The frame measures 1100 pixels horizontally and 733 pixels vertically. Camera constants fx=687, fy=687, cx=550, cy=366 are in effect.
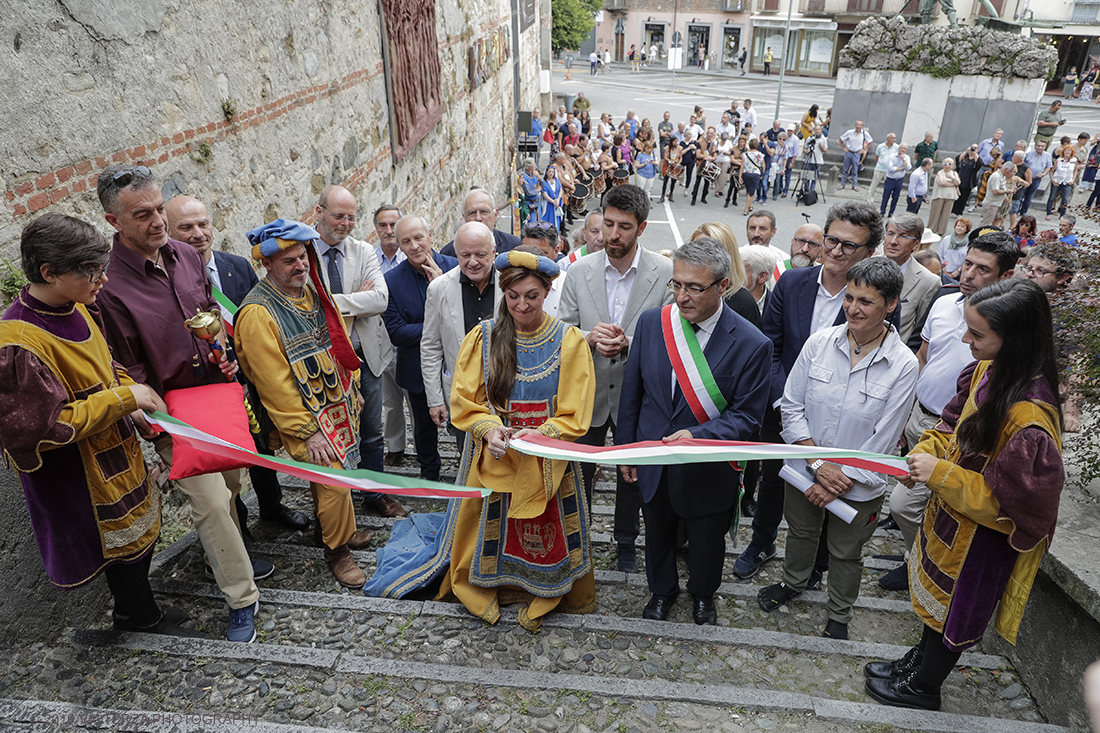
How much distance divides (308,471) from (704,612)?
207 centimetres

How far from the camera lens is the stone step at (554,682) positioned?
278 centimetres

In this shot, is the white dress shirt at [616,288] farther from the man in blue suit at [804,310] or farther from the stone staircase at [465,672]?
the stone staircase at [465,672]

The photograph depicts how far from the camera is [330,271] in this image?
4.53 m

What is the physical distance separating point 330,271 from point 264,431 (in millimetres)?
1282

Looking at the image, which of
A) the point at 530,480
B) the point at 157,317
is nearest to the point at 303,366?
the point at 157,317

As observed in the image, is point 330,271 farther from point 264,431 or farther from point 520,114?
point 520,114

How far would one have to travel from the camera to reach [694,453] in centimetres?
287

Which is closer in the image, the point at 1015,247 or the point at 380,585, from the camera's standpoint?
the point at 380,585

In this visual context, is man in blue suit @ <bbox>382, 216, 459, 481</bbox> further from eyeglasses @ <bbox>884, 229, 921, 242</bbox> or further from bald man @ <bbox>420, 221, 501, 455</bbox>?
eyeglasses @ <bbox>884, 229, 921, 242</bbox>

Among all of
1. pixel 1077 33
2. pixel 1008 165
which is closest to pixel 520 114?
pixel 1008 165

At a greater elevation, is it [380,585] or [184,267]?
[184,267]

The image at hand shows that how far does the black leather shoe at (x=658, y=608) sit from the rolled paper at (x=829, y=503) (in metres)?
0.87

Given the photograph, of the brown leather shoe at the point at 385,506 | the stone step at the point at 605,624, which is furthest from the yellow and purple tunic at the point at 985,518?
the brown leather shoe at the point at 385,506

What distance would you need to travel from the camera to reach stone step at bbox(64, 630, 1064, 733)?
278 cm
